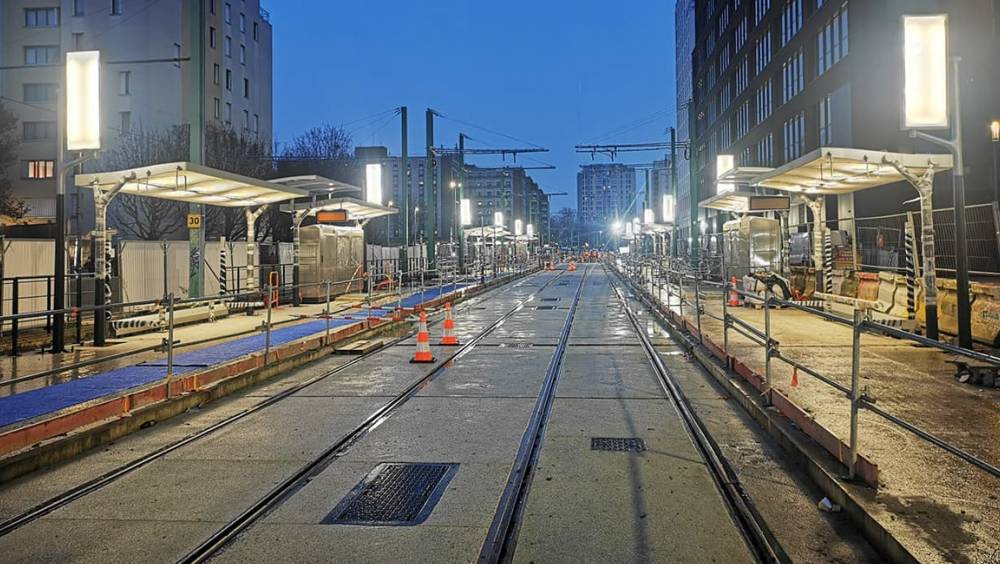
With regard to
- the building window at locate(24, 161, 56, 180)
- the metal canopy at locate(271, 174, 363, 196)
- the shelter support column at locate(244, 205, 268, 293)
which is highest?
the building window at locate(24, 161, 56, 180)

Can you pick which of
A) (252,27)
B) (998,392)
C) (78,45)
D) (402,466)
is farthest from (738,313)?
(252,27)

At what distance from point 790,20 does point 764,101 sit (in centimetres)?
751

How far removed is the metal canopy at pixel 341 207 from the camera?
25438 mm

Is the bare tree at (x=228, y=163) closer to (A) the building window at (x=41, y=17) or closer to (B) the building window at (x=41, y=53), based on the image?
(B) the building window at (x=41, y=53)

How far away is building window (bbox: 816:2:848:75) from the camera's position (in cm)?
3556

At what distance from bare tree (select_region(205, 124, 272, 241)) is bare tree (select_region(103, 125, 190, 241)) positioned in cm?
144

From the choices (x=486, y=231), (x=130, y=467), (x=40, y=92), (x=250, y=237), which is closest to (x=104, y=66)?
(x=40, y=92)

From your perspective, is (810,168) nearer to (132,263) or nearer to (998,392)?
(998,392)

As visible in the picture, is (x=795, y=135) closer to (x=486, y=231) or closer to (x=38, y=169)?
(x=486, y=231)

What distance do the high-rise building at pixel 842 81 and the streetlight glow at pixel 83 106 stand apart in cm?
1570

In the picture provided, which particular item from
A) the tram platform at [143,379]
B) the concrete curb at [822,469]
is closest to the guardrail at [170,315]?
the tram platform at [143,379]

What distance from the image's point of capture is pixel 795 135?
144ft

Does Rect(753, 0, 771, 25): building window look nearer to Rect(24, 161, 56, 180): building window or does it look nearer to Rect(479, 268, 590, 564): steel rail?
Rect(479, 268, 590, 564): steel rail

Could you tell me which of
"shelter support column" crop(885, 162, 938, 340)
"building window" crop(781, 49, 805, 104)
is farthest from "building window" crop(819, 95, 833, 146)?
"shelter support column" crop(885, 162, 938, 340)
